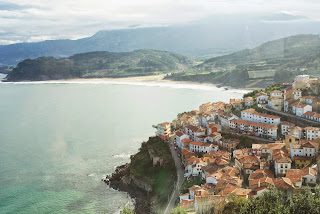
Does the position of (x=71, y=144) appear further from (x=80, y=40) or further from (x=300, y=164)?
(x=80, y=40)

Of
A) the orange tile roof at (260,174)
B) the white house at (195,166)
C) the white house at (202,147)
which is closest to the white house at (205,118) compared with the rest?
the white house at (202,147)

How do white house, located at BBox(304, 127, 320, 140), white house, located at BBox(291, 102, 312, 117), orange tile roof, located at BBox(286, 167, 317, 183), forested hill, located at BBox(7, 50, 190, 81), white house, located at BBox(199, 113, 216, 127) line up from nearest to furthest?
orange tile roof, located at BBox(286, 167, 317, 183) < white house, located at BBox(304, 127, 320, 140) < white house, located at BBox(291, 102, 312, 117) < white house, located at BBox(199, 113, 216, 127) < forested hill, located at BBox(7, 50, 190, 81)

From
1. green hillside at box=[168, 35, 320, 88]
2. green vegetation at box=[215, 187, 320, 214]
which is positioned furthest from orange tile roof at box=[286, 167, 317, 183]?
green hillside at box=[168, 35, 320, 88]

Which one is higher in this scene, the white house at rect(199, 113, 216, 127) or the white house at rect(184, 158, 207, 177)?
the white house at rect(199, 113, 216, 127)

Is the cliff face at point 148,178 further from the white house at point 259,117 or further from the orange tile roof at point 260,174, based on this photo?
the white house at point 259,117

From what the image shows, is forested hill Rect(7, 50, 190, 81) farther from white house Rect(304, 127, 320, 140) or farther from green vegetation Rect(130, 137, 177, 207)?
white house Rect(304, 127, 320, 140)

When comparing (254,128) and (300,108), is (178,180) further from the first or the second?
(300,108)
